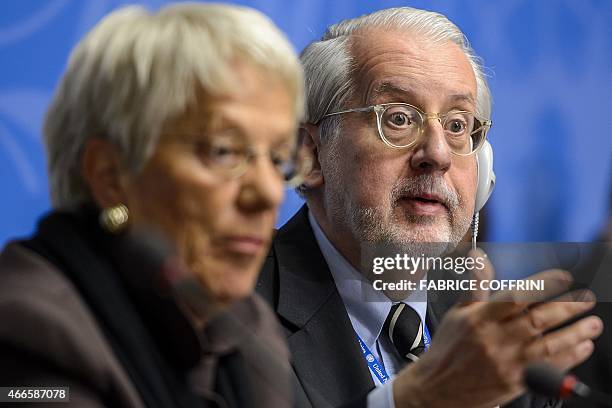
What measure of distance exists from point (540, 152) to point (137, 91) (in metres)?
2.11

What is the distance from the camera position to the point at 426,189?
224 centimetres

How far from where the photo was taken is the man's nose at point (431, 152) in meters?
2.26

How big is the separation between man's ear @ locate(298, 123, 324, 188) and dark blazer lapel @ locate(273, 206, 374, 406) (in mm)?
194

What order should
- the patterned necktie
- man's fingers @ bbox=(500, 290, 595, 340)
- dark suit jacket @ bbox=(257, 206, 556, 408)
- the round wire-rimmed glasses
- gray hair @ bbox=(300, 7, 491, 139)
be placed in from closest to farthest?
1. man's fingers @ bbox=(500, 290, 595, 340)
2. dark suit jacket @ bbox=(257, 206, 556, 408)
3. the patterned necktie
4. the round wire-rimmed glasses
5. gray hair @ bbox=(300, 7, 491, 139)

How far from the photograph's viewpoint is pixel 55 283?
1.27 m

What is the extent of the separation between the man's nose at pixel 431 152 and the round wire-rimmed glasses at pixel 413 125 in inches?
0.6

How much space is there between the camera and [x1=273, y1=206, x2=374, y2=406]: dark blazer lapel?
2068mm

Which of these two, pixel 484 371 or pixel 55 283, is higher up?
pixel 55 283

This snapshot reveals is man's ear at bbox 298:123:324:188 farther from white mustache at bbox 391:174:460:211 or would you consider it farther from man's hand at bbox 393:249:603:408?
man's hand at bbox 393:249:603:408

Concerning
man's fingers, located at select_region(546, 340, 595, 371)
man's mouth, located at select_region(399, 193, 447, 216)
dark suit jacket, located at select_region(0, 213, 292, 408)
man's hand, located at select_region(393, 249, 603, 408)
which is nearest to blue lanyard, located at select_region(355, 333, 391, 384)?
man's mouth, located at select_region(399, 193, 447, 216)

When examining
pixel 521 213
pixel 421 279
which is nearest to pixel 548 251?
pixel 421 279

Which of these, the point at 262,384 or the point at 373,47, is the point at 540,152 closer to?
the point at 373,47

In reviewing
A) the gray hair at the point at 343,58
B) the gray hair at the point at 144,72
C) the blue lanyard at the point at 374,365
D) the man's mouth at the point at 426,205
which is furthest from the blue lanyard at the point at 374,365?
the gray hair at the point at 144,72

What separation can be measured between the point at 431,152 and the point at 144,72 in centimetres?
113
